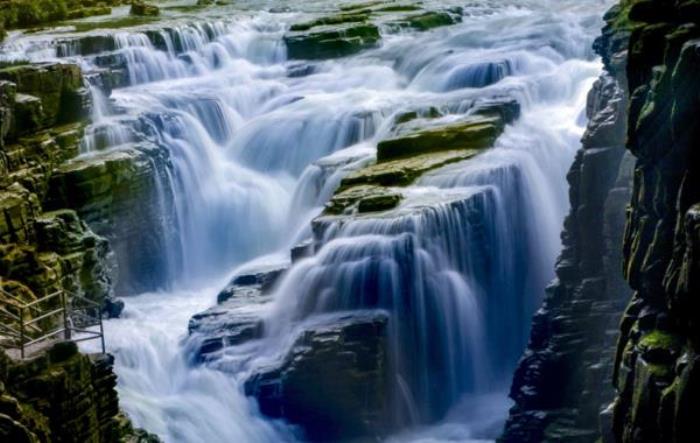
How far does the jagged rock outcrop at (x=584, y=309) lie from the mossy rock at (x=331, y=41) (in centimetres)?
2225

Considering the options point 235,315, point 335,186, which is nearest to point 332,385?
point 235,315

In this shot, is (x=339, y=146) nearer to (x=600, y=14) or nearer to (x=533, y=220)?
(x=533, y=220)

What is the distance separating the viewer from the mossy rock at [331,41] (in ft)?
152

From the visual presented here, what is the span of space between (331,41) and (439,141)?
1368 cm

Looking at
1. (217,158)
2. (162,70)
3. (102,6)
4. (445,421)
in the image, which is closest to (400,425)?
(445,421)

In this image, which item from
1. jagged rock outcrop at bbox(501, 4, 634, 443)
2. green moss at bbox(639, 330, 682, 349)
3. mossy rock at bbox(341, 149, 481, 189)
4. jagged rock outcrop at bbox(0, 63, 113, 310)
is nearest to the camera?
green moss at bbox(639, 330, 682, 349)

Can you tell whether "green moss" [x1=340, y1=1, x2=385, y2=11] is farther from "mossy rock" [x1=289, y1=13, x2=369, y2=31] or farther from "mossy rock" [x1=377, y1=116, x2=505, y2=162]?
"mossy rock" [x1=377, y1=116, x2=505, y2=162]

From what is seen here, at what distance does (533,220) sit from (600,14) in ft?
55.0

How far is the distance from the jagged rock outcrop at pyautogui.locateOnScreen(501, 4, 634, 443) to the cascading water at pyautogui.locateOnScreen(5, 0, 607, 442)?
2.29 meters

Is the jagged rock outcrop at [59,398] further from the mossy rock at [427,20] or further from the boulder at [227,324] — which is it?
the mossy rock at [427,20]

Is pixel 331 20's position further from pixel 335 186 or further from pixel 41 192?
pixel 41 192

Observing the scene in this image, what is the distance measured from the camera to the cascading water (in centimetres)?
2784

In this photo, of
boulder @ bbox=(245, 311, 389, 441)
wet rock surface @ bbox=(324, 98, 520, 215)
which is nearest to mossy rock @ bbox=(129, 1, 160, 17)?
wet rock surface @ bbox=(324, 98, 520, 215)

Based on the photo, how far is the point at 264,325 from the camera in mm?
28359
